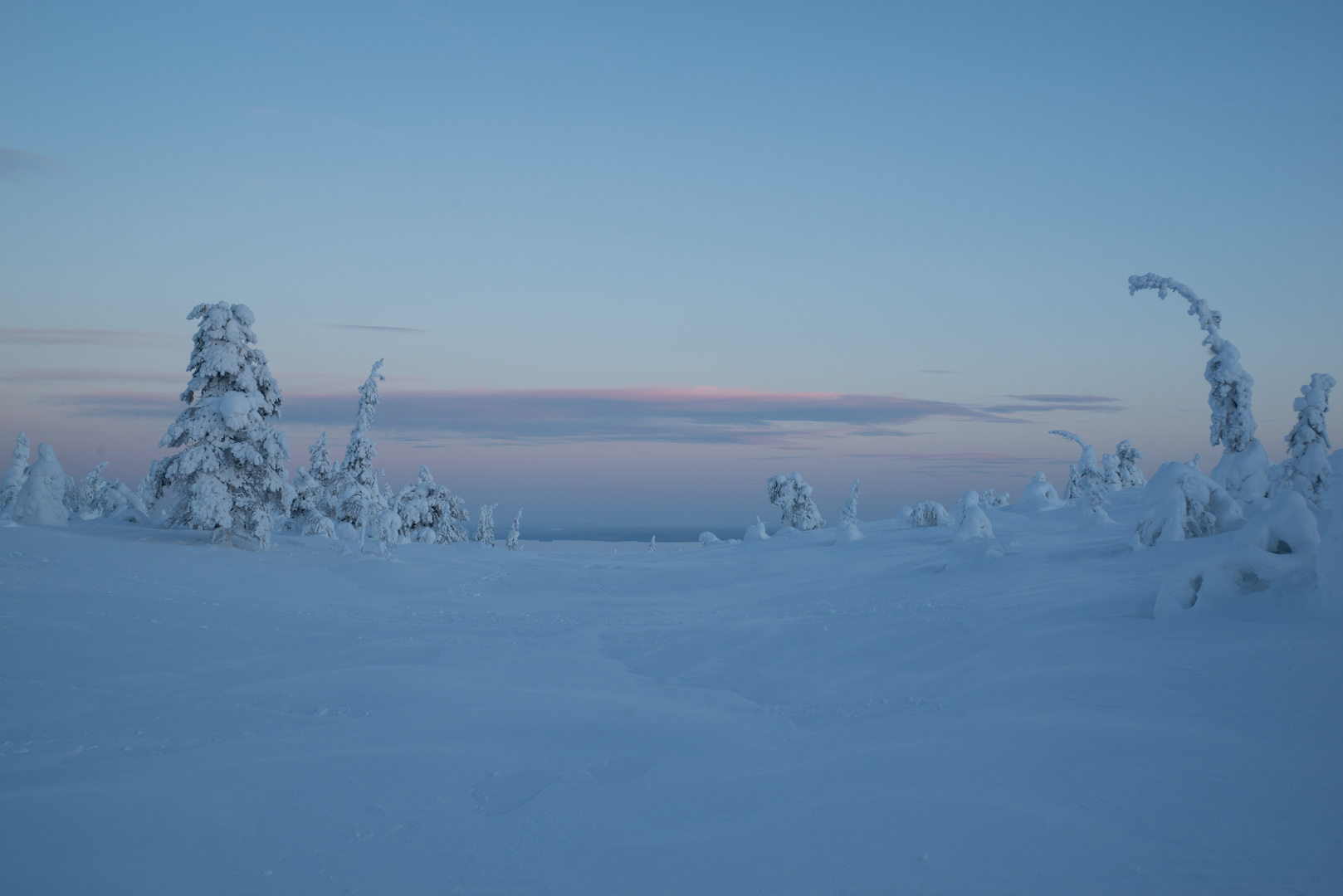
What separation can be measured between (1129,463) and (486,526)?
51505 millimetres

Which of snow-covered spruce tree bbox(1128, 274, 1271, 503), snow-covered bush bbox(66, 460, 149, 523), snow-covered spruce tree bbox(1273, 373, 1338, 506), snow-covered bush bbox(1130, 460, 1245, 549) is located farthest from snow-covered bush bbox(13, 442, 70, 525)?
snow-covered spruce tree bbox(1273, 373, 1338, 506)

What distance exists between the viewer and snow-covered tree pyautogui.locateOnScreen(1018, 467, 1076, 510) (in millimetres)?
39594

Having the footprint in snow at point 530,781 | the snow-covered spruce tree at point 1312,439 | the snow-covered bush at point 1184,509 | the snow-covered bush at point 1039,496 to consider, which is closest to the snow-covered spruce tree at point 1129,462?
the snow-covered bush at point 1039,496

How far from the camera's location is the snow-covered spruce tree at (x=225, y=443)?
20609 millimetres

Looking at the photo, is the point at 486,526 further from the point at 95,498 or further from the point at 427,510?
the point at 95,498

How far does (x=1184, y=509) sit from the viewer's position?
18.3m

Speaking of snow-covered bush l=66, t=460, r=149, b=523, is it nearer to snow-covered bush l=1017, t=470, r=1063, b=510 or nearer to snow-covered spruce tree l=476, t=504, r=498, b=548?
snow-covered spruce tree l=476, t=504, r=498, b=548

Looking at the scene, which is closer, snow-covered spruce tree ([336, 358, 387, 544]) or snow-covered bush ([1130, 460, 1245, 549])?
snow-covered bush ([1130, 460, 1245, 549])

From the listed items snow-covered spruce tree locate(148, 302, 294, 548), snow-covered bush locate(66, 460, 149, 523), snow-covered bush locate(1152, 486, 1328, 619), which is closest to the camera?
snow-covered bush locate(1152, 486, 1328, 619)

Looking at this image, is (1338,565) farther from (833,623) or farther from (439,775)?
(439,775)

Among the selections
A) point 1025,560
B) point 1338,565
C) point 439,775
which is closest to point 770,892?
point 439,775

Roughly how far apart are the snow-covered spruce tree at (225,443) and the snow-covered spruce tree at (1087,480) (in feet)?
96.8

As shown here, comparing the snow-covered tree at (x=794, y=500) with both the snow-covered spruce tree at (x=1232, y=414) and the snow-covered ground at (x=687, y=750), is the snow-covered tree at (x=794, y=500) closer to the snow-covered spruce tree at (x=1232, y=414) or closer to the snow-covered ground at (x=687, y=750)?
the snow-covered spruce tree at (x=1232, y=414)

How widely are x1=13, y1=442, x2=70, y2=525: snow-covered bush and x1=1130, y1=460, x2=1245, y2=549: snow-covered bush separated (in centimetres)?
3135
